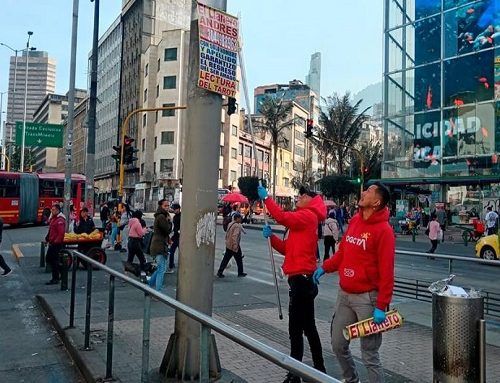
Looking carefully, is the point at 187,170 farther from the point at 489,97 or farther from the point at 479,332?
the point at 489,97

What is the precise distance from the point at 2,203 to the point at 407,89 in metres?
29.0

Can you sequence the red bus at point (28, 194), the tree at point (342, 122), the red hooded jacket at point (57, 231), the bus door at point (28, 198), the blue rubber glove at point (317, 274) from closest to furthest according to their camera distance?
the blue rubber glove at point (317, 274) → the red hooded jacket at point (57, 231) → the red bus at point (28, 194) → the bus door at point (28, 198) → the tree at point (342, 122)

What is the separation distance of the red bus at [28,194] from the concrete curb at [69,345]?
65.2 feet

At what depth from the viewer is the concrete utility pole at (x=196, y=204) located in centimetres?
464

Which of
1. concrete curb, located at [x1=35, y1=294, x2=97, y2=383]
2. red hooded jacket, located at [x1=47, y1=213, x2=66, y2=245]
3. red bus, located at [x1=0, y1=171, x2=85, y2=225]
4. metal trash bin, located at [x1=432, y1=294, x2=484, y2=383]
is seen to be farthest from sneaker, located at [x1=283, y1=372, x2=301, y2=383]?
red bus, located at [x1=0, y1=171, x2=85, y2=225]

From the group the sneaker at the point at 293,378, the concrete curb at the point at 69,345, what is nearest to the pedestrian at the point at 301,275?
the sneaker at the point at 293,378

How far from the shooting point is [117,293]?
5.48 meters

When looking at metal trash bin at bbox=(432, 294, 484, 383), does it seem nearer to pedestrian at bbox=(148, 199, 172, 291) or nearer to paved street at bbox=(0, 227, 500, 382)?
paved street at bbox=(0, 227, 500, 382)

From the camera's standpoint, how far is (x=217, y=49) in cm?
468

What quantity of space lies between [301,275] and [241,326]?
101 inches

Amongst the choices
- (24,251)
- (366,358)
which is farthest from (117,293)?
(24,251)

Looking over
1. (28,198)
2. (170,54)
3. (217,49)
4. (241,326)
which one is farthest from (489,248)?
(170,54)

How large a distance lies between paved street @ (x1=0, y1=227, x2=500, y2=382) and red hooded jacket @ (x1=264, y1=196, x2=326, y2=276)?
1161mm

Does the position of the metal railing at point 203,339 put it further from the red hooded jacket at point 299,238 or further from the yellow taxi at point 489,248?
the yellow taxi at point 489,248
